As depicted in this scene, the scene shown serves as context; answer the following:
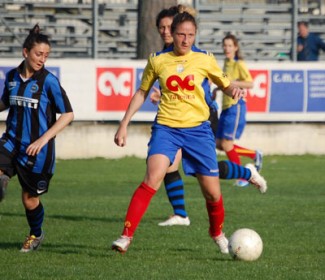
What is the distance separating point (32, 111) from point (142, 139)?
11118 mm

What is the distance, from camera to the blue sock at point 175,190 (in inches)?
429

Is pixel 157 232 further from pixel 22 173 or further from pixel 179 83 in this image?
pixel 179 83

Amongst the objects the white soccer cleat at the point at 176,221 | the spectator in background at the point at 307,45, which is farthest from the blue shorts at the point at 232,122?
the spectator in background at the point at 307,45

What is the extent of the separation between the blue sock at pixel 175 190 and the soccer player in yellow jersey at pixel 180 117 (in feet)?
7.27

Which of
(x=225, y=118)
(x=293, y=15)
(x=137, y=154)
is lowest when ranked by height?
(x=137, y=154)

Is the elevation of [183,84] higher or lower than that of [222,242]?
higher

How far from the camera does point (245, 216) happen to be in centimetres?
1177

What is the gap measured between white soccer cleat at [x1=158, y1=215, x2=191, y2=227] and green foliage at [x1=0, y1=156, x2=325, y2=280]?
0.11 m

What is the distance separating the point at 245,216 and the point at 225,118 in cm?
409

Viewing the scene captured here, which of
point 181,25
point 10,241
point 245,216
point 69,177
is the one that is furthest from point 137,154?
point 181,25

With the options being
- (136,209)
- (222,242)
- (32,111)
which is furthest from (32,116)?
(222,242)

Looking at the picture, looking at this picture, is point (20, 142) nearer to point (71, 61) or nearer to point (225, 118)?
point (225, 118)

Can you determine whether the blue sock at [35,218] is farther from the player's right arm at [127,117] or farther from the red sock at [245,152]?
the red sock at [245,152]

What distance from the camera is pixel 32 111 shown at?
28.6 feet
